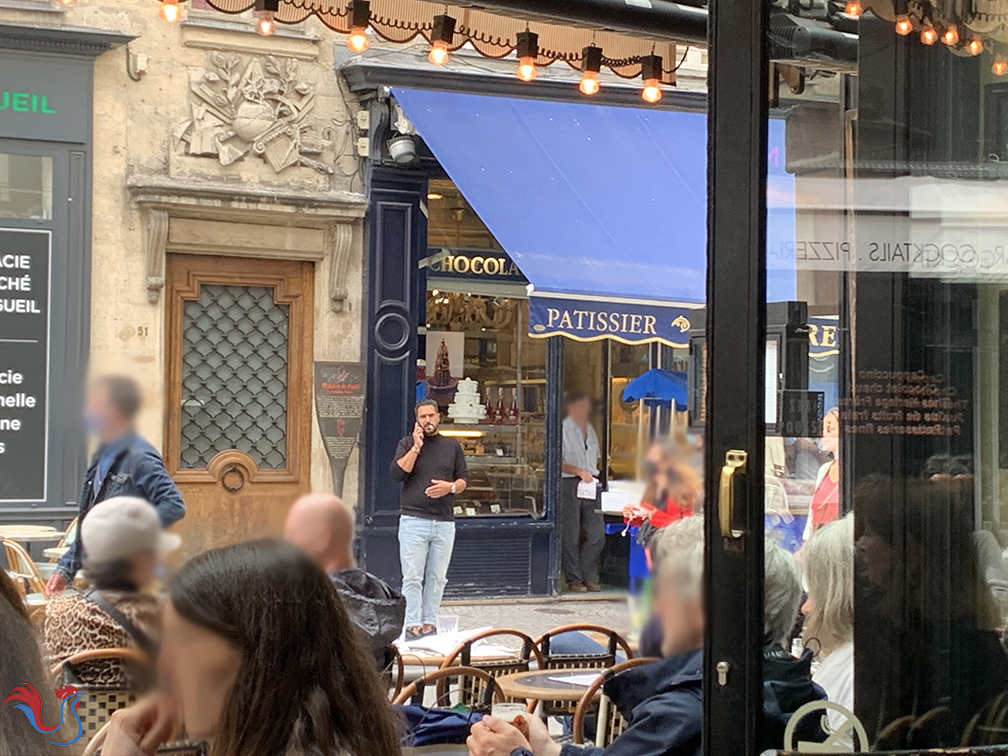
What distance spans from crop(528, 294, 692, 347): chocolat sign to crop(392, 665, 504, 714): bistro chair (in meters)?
3.49

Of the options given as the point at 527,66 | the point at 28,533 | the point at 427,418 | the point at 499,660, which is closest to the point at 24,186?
the point at 28,533

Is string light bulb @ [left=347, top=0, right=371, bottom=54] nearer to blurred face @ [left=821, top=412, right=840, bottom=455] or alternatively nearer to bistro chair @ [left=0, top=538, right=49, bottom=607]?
bistro chair @ [left=0, top=538, right=49, bottom=607]

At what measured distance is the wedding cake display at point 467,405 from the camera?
1058 cm

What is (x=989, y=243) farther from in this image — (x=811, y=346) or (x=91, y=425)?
(x=91, y=425)

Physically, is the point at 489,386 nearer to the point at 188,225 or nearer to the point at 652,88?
the point at 188,225

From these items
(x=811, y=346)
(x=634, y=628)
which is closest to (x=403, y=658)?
(x=634, y=628)

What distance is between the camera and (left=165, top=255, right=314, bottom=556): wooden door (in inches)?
384

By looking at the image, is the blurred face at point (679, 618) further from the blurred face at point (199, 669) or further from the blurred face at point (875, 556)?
the blurred face at point (199, 669)

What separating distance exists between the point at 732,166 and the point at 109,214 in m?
7.80

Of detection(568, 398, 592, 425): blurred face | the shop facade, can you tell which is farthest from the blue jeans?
detection(568, 398, 592, 425): blurred face

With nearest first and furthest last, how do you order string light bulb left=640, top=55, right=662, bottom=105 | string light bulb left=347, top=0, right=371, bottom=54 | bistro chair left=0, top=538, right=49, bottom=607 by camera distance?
string light bulb left=347, top=0, right=371, bottom=54, string light bulb left=640, top=55, right=662, bottom=105, bistro chair left=0, top=538, right=49, bottom=607

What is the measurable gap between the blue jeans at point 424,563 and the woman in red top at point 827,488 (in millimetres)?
6113

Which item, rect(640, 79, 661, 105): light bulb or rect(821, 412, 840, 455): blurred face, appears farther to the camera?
rect(640, 79, 661, 105): light bulb

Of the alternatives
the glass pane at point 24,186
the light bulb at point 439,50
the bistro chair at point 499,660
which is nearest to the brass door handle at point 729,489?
the bistro chair at point 499,660
